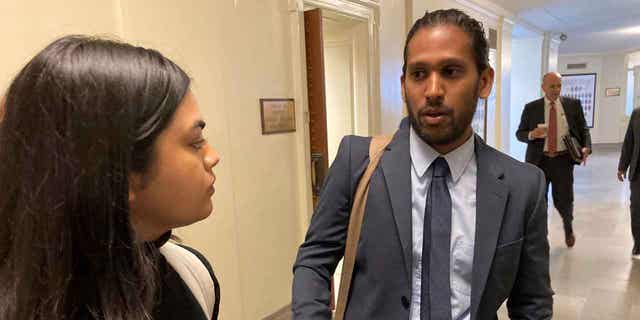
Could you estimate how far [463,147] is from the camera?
1.07m

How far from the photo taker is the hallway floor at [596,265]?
9.84 feet

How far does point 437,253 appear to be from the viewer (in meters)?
1.00

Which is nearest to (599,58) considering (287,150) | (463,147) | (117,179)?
(287,150)

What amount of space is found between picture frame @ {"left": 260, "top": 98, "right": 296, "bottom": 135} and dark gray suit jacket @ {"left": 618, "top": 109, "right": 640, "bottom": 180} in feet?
10.0

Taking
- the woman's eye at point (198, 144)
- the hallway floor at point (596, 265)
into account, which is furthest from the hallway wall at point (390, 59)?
the woman's eye at point (198, 144)

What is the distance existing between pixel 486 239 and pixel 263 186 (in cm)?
200

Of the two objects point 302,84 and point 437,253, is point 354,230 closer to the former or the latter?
point 437,253

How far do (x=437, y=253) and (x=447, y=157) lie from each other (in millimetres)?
247

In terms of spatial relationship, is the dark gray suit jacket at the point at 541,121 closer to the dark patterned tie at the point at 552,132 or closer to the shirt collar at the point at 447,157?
the dark patterned tie at the point at 552,132

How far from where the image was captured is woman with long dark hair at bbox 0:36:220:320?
53 centimetres

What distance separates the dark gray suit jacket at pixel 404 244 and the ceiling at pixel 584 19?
18.6ft

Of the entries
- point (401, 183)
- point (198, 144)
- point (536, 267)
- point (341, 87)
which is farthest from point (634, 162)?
point (198, 144)

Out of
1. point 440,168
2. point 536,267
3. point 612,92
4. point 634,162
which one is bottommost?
point 634,162

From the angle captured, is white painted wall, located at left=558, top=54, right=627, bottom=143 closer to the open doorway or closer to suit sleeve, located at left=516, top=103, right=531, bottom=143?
suit sleeve, located at left=516, top=103, right=531, bottom=143
